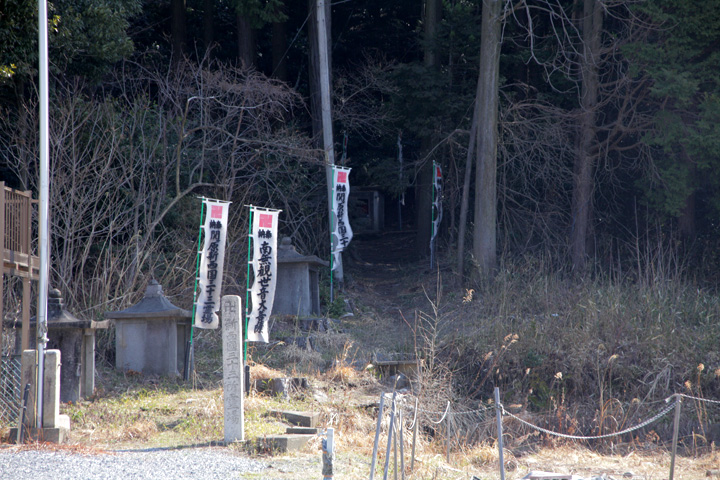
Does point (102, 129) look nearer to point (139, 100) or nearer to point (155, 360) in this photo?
point (139, 100)

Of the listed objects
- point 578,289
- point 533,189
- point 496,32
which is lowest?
point 578,289

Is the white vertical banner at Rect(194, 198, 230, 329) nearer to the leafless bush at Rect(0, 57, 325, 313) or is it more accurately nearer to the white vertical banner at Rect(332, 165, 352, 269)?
the leafless bush at Rect(0, 57, 325, 313)

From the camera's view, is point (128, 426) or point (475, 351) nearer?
point (128, 426)

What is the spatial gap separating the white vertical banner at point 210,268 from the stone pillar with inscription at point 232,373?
8.24 feet

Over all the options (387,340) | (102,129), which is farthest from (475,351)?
(102,129)

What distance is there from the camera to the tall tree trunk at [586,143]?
1440cm

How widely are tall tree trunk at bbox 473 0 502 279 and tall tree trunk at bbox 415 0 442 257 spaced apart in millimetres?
2033

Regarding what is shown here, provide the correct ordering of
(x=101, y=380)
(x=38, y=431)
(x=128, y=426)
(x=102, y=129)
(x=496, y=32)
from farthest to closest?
(x=496, y=32) < (x=102, y=129) < (x=101, y=380) < (x=128, y=426) < (x=38, y=431)

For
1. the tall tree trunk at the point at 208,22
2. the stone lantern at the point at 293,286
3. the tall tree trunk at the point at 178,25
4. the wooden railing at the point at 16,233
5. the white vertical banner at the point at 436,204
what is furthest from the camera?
the tall tree trunk at the point at 208,22

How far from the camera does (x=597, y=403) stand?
10234 mm

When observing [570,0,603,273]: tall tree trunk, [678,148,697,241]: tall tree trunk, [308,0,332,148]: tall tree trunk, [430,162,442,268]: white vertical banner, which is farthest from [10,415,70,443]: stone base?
[678,148,697,241]: tall tree trunk

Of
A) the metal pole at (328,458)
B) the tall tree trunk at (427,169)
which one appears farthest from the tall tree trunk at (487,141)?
the metal pole at (328,458)

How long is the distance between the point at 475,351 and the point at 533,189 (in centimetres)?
698

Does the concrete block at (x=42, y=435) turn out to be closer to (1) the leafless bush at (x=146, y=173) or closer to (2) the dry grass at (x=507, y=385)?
(2) the dry grass at (x=507, y=385)
